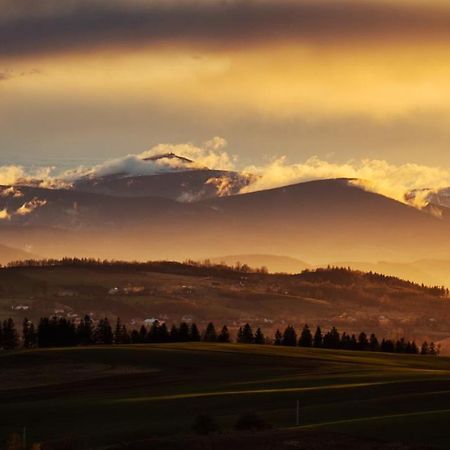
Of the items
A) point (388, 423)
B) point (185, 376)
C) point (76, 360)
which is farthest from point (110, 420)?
point (76, 360)

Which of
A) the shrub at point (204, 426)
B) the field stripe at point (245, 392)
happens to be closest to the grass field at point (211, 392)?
the field stripe at point (245, 392)

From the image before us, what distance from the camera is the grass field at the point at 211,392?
241 feet

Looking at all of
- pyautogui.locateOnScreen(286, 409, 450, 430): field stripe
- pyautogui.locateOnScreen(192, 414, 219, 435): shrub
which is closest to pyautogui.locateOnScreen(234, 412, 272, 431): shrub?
pyautogui.locateOnScreen(192, 414, 219, 435): shrub

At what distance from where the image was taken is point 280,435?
63.8m

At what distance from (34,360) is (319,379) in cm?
5335

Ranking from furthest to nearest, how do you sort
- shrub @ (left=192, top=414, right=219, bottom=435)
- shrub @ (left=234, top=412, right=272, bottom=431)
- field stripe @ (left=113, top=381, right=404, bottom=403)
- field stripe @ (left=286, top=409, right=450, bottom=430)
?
1. field stripe @ (left=113, top=381, right=404, bottom=403)
2. field stripe @ (left=286, top=409, right=450, bottom=430)
3. shrub @ (left=234, top=412, right=272, bottom=431)
4. shrub @ (left=192, top=414, right=219, bottom=435)

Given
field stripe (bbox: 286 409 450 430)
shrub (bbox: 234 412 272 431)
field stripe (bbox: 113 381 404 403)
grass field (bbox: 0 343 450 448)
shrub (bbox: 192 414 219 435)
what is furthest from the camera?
field stripe (bbox: 113 381 404 403)

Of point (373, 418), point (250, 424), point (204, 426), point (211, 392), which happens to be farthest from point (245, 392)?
point (204, 426)

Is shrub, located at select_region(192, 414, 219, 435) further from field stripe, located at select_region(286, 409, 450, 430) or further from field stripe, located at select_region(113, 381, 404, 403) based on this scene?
field stripe, located at select_region(113, 381, 404, 403)

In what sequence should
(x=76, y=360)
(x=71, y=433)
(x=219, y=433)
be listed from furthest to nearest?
(x=76, y=360) → (x=71, y=433) → (x=219, y=433)

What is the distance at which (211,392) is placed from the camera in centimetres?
10131

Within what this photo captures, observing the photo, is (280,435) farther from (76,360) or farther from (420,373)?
(76,360)

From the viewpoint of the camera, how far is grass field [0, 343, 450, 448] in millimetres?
73562

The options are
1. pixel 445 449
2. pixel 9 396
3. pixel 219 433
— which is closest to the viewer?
pixel 445 449
